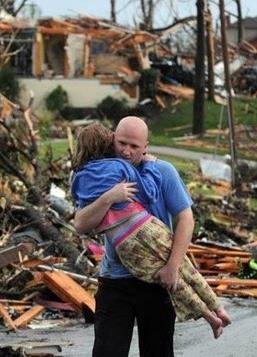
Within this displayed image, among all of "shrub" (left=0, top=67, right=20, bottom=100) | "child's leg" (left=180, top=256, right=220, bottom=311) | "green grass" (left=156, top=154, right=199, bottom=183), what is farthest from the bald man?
"shrub" (left=0, top=67, right=20, bottom=100)

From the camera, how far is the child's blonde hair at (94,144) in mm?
3875

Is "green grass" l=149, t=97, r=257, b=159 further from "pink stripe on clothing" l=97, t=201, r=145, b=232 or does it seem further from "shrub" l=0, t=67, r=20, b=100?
"pink stripe on clothing" l=97, t=201, r=145, b=232

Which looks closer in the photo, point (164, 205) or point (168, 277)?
point (168, 277)

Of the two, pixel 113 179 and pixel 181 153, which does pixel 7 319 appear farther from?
pixel 181 153

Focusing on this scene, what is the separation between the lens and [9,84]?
38.0 m

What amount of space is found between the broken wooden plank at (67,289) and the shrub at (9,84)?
3017 cm

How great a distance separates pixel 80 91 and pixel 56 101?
1.91 meters

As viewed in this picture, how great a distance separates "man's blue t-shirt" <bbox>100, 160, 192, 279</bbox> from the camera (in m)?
3.82

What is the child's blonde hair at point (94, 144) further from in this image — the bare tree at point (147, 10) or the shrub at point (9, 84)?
the bare tree at point (147, 10)

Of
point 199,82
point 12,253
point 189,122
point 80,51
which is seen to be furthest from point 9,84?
point 12,253

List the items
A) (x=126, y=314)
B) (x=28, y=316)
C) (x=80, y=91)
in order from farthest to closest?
(x=80, y=91)
(x=28, y=316)
(x=126, y=314)

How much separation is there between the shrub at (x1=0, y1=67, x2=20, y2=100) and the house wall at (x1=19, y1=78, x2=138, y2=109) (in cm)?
81

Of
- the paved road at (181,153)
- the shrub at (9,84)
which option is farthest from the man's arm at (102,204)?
the shrub at (9,84)

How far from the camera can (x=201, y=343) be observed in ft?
20.2
